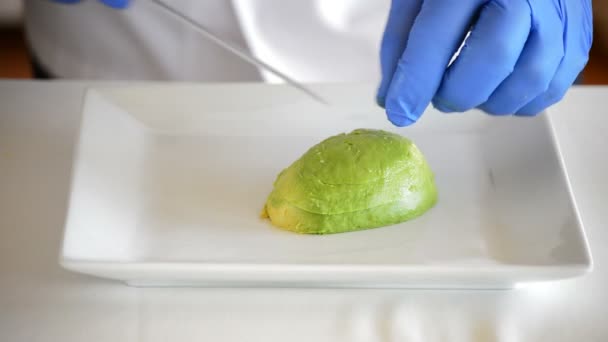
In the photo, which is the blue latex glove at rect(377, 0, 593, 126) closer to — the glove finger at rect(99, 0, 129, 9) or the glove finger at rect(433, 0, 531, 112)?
the glove finger at rect(433, 0, 531, 112)

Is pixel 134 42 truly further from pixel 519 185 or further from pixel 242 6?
pixel 519 185

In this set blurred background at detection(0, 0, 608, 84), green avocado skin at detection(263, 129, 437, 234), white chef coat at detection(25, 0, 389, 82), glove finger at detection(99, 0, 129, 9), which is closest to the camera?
green avocado skin at detection(263, 129, 437, 234)

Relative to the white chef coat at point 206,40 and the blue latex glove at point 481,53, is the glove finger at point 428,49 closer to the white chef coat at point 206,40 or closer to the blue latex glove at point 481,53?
the blue latex glove at point 481,53

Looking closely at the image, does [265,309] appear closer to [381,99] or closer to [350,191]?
[350,191]

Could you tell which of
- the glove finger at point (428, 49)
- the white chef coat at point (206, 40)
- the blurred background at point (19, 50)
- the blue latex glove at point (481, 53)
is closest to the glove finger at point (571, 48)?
the blue latex glove at point (481, 53)

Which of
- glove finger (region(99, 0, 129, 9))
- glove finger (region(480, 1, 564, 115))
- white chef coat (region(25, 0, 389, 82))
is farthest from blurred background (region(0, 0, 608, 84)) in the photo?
glove finger (region(480, 1, 564, 115))

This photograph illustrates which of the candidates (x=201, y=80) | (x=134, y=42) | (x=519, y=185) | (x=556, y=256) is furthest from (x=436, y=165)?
(x=134, y=42)
